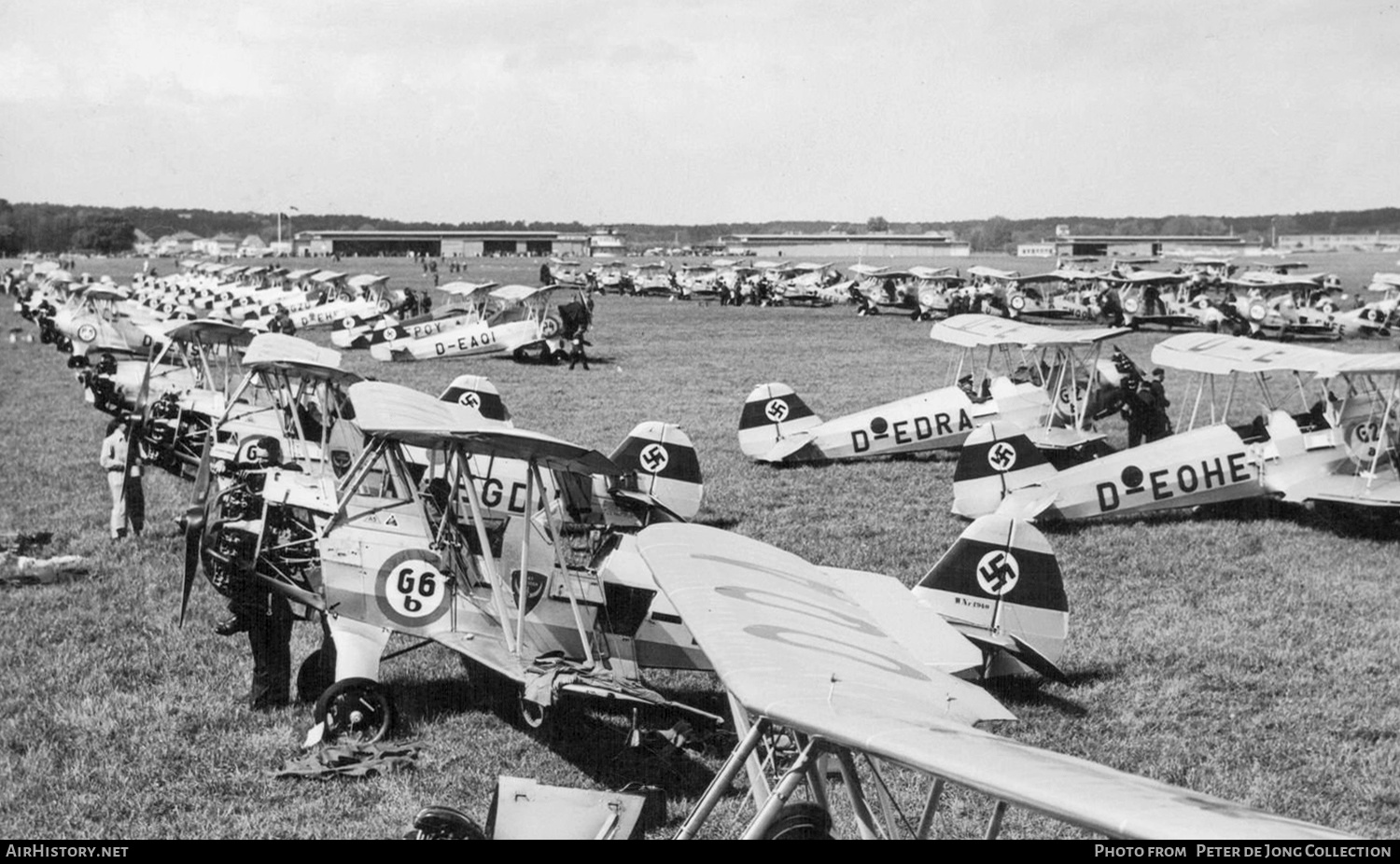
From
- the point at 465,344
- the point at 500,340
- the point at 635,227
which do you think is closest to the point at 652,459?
the point at 500,340

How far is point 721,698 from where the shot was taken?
7.03 meters

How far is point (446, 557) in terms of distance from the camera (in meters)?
6.55

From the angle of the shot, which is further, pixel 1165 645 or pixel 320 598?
pixel 1165 645

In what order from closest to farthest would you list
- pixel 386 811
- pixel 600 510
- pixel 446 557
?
pixel 386 811, pixel 446 557, pixel 600 510

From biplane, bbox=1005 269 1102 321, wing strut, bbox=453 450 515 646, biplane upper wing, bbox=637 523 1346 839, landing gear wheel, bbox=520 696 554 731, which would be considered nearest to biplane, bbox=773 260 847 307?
biplane, bbox=1005 269 1102 321

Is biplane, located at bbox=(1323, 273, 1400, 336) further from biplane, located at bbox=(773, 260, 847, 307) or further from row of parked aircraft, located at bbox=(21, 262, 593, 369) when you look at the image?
row of parked aircraft, located at bbox=(21, 262, 593, 369)

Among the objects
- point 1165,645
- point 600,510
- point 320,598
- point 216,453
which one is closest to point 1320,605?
point 1165,645

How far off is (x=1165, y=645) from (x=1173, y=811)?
582 centimetres

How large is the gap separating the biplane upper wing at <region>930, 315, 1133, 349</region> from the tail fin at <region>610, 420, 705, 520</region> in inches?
245

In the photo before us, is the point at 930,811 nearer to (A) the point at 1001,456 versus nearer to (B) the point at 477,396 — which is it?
(A) the point at 1001,456

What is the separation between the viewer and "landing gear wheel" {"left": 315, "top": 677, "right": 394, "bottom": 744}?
610cm
